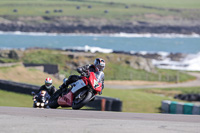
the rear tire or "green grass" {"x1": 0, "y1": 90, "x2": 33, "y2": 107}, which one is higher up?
the rear tire

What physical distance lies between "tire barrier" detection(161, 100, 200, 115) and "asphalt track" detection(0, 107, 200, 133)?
15.4 meters

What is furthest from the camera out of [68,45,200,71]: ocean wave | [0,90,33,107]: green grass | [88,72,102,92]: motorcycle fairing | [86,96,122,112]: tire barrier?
[68,45,200,71]: ocean wave

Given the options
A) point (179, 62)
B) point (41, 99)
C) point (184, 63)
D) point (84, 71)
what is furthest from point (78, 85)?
point (179, 62)

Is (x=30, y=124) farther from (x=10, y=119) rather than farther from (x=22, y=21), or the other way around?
(x=22, y=21)

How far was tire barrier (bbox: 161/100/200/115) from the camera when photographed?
81.8 feet

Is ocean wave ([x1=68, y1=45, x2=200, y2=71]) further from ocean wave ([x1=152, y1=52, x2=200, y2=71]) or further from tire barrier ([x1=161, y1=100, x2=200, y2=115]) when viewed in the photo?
tire barrier ([x1=161, y1=100, x2=200, y2=115])

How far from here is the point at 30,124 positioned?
798 cm

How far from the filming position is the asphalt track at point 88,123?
25.1 feet

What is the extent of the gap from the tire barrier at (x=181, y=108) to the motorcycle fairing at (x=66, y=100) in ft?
41.4

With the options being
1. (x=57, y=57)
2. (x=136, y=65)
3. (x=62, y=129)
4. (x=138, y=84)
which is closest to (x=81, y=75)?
(x=62, y=129)

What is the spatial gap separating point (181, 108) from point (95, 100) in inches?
229

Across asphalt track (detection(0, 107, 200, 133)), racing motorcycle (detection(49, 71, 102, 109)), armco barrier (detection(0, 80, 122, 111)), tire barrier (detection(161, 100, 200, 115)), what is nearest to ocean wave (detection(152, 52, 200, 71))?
tire barrier (detection(161, 100, 200, 115))

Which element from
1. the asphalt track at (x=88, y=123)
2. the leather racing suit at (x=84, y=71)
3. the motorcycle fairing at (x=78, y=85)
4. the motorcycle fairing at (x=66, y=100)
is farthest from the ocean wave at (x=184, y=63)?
the asphalt track at (x=88, y=123)

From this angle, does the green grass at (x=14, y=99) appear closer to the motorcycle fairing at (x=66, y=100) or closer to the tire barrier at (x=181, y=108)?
the tire barrier at (x=181, y=108)
